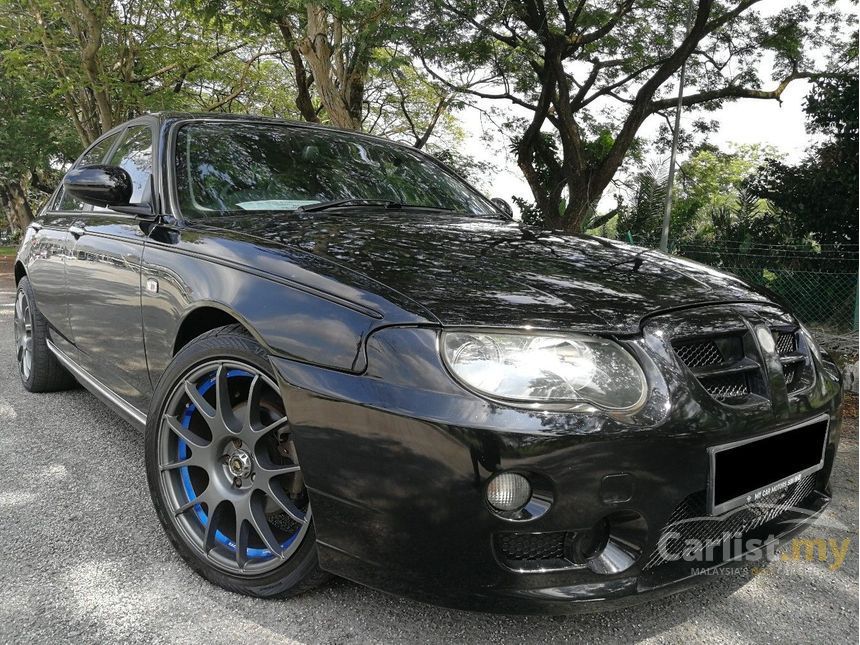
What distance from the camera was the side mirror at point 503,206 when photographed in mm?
3377

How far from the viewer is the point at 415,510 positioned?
146 cm

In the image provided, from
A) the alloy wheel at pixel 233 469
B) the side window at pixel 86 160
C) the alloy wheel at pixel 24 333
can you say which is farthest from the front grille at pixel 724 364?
the alloy wheel at pixel 24 333

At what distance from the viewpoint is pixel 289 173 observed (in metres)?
2.68

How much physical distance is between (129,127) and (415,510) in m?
2.81

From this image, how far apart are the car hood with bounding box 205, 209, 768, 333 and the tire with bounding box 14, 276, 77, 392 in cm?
235

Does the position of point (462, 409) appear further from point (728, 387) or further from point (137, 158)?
point (137, 158)

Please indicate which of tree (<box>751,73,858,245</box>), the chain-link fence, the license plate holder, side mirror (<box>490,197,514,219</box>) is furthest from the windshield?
tree (<box>751,73,858,245</box>)

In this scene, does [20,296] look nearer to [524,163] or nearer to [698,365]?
[698,365]

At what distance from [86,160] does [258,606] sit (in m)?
3.26

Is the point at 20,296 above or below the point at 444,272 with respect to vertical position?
below

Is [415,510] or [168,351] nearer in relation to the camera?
[415,510]

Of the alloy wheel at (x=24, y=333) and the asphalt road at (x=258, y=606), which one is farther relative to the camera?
the alloy wheel at (x=24, y=333)

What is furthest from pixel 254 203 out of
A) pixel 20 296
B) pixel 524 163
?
pixel 524 163

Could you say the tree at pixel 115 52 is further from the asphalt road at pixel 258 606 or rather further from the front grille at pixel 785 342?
the front grille at pixel 785 342
